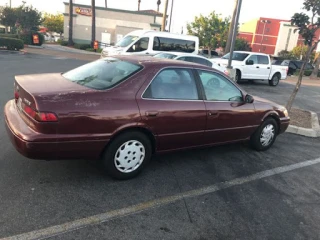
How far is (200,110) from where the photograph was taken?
4.30 metres

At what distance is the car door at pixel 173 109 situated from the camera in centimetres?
384

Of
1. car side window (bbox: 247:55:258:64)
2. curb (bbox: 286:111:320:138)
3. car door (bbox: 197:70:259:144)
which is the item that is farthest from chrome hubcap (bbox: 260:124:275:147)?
car side window (bbox: 247:55:258:64)

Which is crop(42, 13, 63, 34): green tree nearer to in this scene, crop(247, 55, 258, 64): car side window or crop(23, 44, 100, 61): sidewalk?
crop(23, 44, 100, 61): sidewalk

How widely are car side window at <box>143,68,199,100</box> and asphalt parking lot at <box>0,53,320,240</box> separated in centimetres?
108

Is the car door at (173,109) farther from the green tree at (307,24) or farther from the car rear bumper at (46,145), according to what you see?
the green tree at (307,24)

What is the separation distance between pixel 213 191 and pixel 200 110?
3.75 feet

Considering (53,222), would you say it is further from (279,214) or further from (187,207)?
(279,214)

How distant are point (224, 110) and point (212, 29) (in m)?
43.0

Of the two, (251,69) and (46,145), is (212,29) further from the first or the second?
(46,145)

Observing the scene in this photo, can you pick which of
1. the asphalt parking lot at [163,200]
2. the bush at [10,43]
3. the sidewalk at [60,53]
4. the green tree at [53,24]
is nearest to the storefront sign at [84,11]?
the sidewalk at [60,53]

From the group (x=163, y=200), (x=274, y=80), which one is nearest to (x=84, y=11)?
(x=274, y=80)

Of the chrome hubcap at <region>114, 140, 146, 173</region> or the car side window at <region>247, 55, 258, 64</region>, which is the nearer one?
the chrome hubcap at <region>114, 140, 146, 173</region>

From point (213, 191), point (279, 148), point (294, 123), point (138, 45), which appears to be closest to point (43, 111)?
point (213, 191)

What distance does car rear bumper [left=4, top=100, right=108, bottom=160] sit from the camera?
318 centimetres
